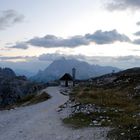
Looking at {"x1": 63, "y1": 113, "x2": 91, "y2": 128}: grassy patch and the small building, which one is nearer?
{"x1": 63, "y1": 113, "x2": 91, "y2": 128}: grassy patch

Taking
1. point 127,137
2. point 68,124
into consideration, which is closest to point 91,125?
point 68,124

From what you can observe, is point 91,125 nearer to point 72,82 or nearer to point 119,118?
point 119,118

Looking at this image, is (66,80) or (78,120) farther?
(66,80)

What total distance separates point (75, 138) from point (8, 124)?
1199 centimetres

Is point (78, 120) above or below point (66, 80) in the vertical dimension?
below

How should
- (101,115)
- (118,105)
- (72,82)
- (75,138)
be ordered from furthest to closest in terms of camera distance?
(72,82)
(118,105)
(101,115)
(75,138)

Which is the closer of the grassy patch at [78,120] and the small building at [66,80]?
the grassy patch at [78,120]

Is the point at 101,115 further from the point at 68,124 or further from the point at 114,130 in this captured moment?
the point at 114,130

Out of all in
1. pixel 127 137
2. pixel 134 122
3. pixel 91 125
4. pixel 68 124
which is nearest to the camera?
pixel 127 137

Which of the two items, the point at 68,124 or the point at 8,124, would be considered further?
the point at 8,124

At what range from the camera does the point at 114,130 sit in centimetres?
2639

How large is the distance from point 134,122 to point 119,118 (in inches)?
141

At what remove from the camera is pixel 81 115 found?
36188 mm

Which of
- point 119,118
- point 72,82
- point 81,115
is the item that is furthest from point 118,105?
point 72,82
